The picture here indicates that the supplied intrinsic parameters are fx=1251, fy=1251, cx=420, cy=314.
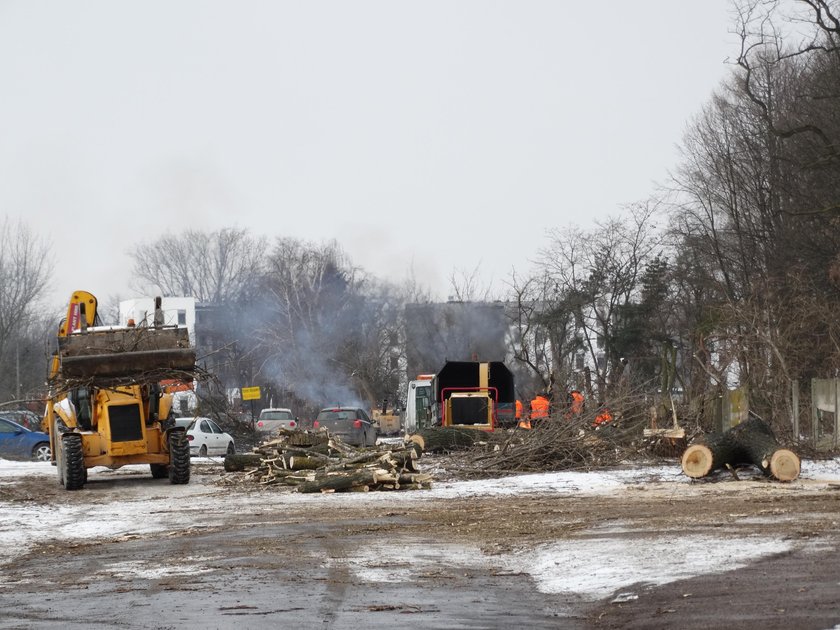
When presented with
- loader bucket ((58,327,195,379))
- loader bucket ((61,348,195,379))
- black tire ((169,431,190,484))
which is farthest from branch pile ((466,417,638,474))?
loader bucket ((58,327,195,379))

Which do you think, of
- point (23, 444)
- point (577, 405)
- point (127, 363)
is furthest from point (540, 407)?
point (23, 444)

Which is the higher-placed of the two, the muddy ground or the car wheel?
the car wheel

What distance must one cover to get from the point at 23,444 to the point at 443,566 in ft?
95.7

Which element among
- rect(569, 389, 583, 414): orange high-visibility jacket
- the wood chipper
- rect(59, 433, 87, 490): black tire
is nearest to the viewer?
rect(59, 433, 87, 490): black tire

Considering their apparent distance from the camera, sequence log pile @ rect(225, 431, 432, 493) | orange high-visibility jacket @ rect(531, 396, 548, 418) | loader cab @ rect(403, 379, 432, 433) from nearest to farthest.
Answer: log pile @ rect(225, 431, 432, 493) < orange high-visibility jacket @ rect(531, 396, 548, 418) < loader cab @ rect(403, 379, 432, 433)

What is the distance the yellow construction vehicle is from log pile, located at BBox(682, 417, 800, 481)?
9702 mm

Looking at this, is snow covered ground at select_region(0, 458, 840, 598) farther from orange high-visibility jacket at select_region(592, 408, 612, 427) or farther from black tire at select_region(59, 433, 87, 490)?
orange high-visibility jacket at select_region(592, 408, 612, 427)

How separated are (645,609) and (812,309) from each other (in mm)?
28371

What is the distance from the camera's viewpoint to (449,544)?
A: 1307 cm

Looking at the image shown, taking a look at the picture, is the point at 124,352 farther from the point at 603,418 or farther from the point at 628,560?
the point at 628,560

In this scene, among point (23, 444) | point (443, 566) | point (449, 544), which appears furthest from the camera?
point (23, 444)

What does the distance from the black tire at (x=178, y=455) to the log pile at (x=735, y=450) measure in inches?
391

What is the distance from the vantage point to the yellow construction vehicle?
77.9 feet

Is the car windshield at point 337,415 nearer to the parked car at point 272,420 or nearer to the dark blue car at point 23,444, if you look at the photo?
the parked car at point 272,420
